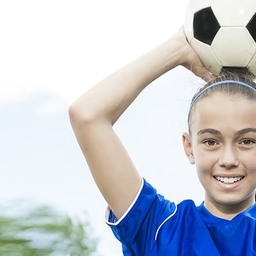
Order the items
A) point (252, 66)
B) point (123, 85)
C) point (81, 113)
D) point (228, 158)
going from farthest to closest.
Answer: point (252, 66) → point (123, 85) → point (81, 113) → point (228, 158)

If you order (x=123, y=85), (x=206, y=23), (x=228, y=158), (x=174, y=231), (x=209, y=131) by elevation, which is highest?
(x=206, y=23)

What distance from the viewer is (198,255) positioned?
2.81 meters

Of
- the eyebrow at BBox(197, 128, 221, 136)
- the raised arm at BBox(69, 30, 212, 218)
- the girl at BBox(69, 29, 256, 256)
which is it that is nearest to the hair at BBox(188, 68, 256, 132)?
the girl at BBox(69, 29, 256, 256)

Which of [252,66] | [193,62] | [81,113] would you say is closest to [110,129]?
[81,113]

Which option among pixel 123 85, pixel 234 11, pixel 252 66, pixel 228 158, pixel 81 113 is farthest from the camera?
pixel 234 11

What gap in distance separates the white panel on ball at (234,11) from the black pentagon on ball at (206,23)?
26mm

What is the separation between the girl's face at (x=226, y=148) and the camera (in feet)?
9.09

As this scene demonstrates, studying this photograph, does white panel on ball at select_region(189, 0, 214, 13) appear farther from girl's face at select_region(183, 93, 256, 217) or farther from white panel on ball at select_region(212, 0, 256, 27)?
girl's face at select_region(183, 93, 256, 217)

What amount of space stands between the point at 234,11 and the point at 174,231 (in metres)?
1.04

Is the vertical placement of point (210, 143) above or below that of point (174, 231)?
above

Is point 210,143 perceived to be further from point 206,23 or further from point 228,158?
point 206,23

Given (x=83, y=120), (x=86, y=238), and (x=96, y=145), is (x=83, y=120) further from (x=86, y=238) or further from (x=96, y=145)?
(x=86, y=238)

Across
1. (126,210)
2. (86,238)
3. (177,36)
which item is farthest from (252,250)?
(86,238)

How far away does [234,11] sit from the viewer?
10.7ft
